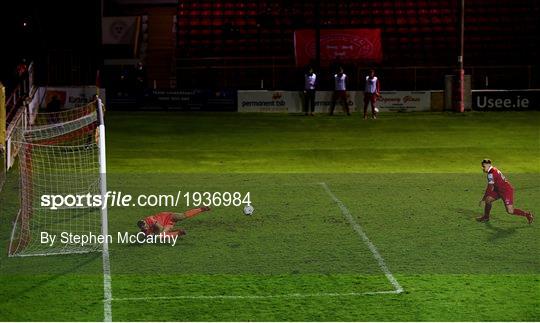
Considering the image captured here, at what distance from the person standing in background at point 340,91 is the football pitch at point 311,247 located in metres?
9.29

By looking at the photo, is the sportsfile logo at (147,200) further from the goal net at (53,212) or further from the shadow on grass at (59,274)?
the shadow on grass at (59,274)

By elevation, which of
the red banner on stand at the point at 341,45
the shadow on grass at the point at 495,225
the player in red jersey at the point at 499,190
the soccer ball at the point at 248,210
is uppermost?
the red banner on stand at the point at 341,45

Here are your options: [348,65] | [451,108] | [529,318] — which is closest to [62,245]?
[529,318]

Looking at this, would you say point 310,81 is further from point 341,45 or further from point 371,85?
point 341,45

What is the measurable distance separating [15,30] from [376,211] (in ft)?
100

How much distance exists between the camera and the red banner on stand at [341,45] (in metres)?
40.7

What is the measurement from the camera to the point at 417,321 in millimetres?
8930

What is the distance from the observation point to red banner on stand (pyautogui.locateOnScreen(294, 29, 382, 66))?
4071 cm

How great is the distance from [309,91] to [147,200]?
18.8 meters

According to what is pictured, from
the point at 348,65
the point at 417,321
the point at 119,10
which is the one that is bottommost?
the point at 417,321

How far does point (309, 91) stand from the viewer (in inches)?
1345

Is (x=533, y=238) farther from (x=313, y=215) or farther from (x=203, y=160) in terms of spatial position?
(x=203, y=160)

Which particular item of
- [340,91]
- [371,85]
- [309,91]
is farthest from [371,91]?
[309,91]

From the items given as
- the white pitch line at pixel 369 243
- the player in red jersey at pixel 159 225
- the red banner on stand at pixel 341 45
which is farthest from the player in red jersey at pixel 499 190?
the red banner on stand at pixel 341 45
